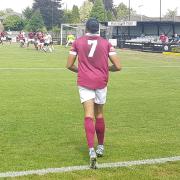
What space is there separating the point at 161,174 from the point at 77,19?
119 metres

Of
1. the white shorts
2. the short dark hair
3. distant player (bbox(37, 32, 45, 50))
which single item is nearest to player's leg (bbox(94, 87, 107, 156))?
the white shorts

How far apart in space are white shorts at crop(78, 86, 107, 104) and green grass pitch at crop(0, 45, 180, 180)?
89cm

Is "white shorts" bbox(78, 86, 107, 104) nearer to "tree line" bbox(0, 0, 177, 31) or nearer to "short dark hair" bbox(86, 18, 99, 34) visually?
"short dark hair" bbox(86, 18, 99, 34)

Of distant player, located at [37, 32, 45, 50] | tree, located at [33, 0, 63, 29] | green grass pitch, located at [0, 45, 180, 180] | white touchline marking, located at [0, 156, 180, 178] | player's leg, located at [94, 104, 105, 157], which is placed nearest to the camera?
white touchline marking, located at [0, 156, 180, 178]

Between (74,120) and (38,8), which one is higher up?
(38,8)

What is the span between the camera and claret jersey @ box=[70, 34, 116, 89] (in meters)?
7.04

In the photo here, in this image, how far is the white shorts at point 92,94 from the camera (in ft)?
23.2

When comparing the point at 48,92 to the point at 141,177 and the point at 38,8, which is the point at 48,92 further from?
the point at 38,8

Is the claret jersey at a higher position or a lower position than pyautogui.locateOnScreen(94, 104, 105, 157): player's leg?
higher

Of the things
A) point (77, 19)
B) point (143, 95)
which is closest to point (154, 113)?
point (143, 95)

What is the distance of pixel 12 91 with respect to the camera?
1584 cm

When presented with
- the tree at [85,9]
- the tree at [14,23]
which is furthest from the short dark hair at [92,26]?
the tree at [85,9]

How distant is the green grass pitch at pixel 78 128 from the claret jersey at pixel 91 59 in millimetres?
1160

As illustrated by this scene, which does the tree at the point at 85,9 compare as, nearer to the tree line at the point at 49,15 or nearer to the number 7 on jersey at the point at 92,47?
the tree line at the point at 49,15
